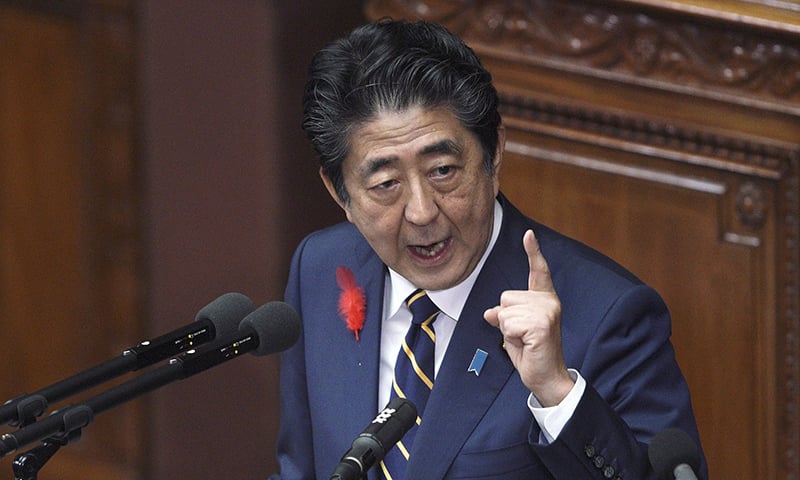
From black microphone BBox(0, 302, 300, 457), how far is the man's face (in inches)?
15.0

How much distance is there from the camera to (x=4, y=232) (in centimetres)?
520

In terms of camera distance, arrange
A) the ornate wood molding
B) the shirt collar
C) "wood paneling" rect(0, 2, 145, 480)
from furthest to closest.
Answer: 1. "wood paneling" rect(0, 2, 145, 480)
2. the ornate wood molding
3. the shirt collar

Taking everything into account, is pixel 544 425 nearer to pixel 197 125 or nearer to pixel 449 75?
pixel 449 75

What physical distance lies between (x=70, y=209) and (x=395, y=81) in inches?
102

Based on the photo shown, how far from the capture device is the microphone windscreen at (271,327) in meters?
2.40

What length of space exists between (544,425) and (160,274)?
2.34 meters

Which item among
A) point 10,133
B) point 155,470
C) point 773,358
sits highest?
point 10,133

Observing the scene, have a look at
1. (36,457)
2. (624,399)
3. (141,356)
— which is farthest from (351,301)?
(36,457)

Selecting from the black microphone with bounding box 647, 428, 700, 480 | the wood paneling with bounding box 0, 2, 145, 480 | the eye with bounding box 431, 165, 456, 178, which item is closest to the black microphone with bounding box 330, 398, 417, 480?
the black microphone with bounding box 647, 428, 700, 480

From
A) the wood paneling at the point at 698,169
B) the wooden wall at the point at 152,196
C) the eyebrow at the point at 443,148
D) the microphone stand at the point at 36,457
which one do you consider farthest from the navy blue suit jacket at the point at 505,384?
the wooden wall at the point at 152,196

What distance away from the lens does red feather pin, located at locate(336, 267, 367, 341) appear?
9.68 ft

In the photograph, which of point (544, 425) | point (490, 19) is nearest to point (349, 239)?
point (544, 425)

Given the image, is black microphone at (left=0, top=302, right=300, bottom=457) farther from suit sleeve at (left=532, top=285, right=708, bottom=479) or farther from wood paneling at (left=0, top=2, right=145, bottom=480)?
wood paneling at (left=0, top=2, right=145, bottom=480)

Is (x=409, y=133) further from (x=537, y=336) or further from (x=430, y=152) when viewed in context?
(x=537, y=336)
